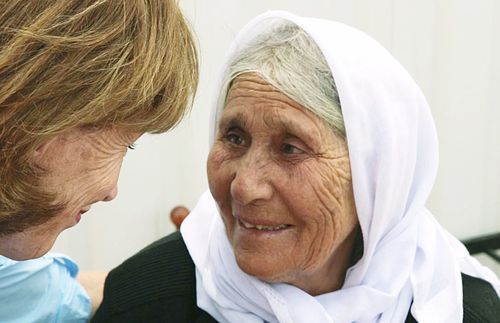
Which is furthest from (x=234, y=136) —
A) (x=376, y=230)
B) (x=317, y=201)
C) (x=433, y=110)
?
(x=433, y=110)

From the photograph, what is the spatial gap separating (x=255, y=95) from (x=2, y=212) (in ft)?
1.87

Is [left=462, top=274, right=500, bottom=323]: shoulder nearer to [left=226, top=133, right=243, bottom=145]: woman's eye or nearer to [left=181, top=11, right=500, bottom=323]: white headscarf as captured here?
[left=181, top=11, right=500, bottom=323]: white headscarf

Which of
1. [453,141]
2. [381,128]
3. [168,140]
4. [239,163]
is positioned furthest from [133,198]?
[453,141]

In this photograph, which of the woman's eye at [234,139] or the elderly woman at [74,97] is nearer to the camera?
the elderly woman at [74,97]

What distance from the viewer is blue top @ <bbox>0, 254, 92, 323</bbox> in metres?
1.42

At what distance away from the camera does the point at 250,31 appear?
1398 millimetres

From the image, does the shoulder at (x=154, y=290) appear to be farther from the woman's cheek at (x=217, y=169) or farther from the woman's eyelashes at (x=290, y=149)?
the woman's eyelashes at (x=290, y=149)

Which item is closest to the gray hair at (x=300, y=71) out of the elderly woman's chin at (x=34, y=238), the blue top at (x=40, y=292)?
the elderly woman's chin at (x=34, y=238)

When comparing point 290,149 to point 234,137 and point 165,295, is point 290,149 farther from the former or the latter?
point 165,295

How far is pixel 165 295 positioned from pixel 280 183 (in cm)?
43

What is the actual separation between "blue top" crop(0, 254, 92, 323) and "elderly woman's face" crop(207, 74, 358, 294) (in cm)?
45

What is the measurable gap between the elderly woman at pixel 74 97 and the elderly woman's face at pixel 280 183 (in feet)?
0.86

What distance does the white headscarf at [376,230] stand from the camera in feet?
4.31

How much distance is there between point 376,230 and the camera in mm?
1373
